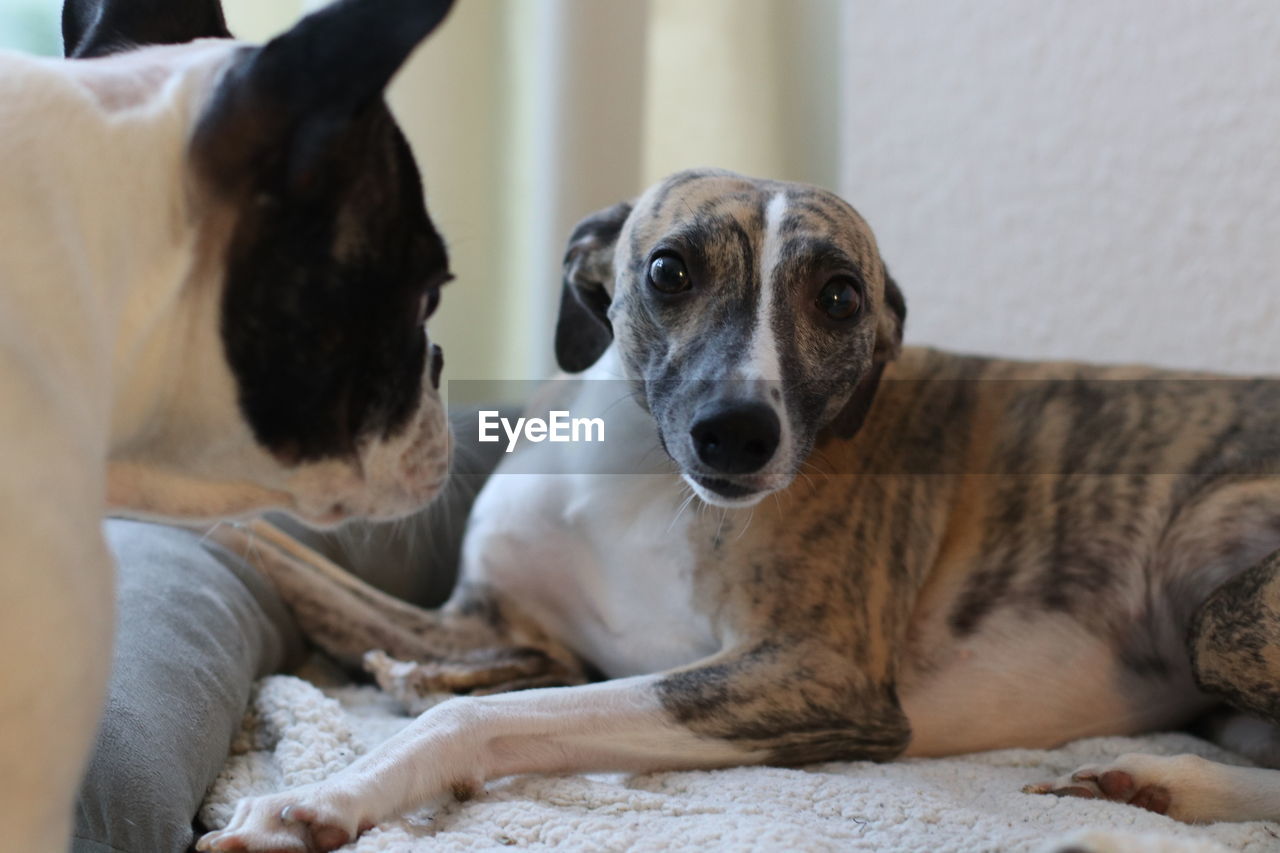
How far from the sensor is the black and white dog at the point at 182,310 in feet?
2.65

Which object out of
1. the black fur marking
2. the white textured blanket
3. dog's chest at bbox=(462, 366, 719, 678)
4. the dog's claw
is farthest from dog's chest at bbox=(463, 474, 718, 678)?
the black fur marking

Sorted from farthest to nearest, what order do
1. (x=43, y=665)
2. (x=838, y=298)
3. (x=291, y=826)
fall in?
(x=838, y=298) < (x=291, y=826) < (x=43, y=665)

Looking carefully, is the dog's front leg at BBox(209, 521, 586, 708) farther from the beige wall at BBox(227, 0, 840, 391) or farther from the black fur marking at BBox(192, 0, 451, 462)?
the black fur marking at BBox(192, 0, 451, 462)

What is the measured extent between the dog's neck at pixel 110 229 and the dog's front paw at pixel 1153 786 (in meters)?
1.16

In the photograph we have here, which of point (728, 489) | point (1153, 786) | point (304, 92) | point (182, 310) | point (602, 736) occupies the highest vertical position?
point (304, 92)

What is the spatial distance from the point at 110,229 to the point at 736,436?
0.72m

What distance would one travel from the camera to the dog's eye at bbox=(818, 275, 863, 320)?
1.62 m

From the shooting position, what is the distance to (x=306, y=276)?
3.35ft

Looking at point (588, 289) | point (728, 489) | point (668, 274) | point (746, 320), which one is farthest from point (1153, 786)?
point (588, 289)

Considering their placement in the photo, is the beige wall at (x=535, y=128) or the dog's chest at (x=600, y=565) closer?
the dog's chest at (x=600, y=565)

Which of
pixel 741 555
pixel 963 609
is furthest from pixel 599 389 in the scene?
pixel 963 609

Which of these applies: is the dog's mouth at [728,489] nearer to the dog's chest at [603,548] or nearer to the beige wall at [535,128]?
the dog's chest at [603,548]

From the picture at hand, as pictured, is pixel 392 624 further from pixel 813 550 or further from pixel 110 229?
pixel 110 229

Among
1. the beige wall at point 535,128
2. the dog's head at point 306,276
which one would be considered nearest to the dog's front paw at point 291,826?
the dog's head at point 306,276
